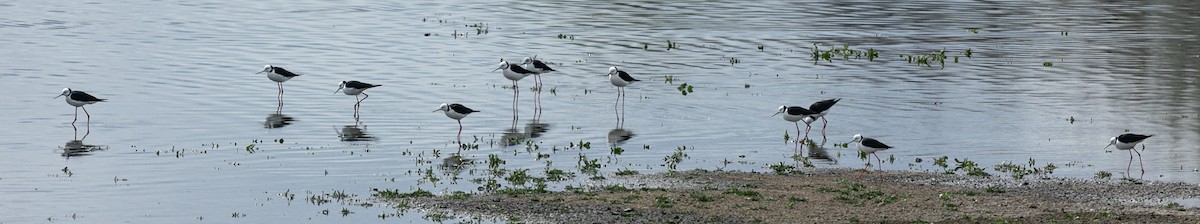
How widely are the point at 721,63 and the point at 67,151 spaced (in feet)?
70.1

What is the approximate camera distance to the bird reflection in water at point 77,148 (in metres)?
26.4

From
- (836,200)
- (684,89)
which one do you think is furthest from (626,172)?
(684,89)

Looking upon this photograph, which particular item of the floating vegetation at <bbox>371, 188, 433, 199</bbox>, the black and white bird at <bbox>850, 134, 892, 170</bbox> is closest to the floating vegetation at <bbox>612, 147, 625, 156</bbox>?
the black and white bird at <bbox>850, 134, 892, 170</bbox>

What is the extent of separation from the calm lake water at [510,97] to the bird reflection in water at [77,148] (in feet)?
0.72

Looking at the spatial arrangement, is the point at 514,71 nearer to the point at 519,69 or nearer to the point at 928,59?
Answer: the point at 519,69

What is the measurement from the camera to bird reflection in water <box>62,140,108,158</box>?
86.6 ft

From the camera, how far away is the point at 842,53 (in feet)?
158

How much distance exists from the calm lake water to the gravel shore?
1158 mm

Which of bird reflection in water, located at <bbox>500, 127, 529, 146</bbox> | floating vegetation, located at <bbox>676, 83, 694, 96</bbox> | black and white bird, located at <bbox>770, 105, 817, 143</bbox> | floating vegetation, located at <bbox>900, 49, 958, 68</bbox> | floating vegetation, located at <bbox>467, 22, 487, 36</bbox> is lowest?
bird reflection in water, located at <bbox>500, 127, 529, 146</bbox>

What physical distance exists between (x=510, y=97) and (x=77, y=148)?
1123 centimetres

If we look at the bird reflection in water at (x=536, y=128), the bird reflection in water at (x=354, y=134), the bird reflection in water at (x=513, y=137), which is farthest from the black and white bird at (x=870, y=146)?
the bird reflection in water at (x=354, y=134)

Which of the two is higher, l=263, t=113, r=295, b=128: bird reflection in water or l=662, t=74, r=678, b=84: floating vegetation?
l=662, t=74, r=678, b=84: floating vegetation

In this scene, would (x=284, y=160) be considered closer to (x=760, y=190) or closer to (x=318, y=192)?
(x=318, y=192)

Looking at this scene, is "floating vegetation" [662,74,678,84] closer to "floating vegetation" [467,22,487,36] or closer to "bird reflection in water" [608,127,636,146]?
"bird reflection in water" [608,127,636,146]
